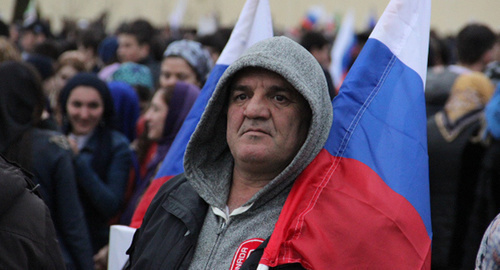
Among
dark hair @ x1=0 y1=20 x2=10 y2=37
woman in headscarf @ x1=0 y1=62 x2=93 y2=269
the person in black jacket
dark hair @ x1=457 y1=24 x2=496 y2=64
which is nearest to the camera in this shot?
the person in black jacket

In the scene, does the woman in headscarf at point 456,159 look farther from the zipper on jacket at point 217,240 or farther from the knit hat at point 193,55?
the zipper on jacket at point 217,240

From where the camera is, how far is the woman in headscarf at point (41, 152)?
352cm

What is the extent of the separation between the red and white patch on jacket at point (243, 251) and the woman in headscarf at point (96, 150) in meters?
2.07

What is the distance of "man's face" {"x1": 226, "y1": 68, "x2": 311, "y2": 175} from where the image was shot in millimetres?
2516

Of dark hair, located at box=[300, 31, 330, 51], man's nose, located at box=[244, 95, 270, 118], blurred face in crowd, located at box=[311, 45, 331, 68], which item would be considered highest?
dark hair, located at box=[300, 31, 330, 51]

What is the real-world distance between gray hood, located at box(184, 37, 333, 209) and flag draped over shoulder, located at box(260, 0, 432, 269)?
7 centimetres

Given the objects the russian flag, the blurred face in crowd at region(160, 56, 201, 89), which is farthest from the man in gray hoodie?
the blurred face in crowd at region(160, 56, 201, 89)

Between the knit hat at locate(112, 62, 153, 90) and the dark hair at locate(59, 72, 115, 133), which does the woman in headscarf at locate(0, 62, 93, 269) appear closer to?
the dark hair at locate(59, 72, 115, 133)

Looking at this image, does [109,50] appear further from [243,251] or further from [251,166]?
[243,251]

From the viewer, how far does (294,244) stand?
2.24 m

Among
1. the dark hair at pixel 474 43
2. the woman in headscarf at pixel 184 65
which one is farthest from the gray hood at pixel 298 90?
the dark hair at pixel 474 43

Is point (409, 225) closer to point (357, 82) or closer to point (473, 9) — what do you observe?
point (357, 82)

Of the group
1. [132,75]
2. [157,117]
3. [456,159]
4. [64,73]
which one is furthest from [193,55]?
[456,159]

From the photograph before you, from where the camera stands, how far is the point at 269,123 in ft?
8.31
